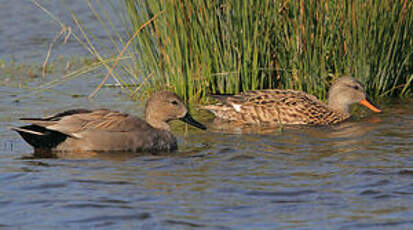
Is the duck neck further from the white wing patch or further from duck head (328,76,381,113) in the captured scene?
the white wing patch

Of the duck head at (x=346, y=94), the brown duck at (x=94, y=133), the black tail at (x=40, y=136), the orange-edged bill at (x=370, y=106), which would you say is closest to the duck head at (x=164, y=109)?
the brown duck at (x=94, y=133)

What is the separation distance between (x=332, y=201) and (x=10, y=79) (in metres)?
7.98

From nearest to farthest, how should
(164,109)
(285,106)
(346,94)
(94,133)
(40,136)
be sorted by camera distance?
(40,136)
(94,133)
(164,109)
(285,106)
(346,94)

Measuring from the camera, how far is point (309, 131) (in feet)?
29.8

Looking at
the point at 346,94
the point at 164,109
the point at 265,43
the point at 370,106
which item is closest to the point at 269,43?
the point at 265,43

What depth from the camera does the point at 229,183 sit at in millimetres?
6371

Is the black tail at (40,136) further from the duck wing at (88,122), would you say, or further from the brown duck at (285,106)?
the brown duck at (285,106)

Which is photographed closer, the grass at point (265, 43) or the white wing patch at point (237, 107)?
the grass at point (265, 43)

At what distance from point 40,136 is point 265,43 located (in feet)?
10.8

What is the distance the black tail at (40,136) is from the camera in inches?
300

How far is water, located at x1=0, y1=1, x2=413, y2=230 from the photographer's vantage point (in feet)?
17.9

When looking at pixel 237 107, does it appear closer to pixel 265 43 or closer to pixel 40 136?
pixel 265 43

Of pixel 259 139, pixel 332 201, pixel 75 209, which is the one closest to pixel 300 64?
pixel 259 139

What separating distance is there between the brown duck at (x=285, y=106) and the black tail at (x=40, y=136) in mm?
2536
